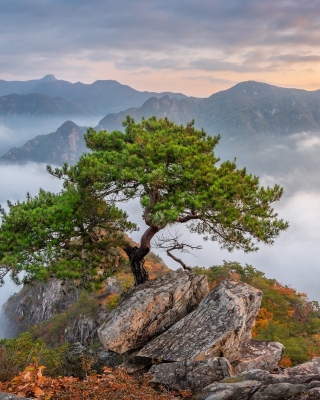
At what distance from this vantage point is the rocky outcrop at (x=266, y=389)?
821cm

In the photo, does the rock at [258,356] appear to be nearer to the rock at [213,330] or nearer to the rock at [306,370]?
the rock at [213,330]

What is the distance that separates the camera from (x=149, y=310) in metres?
13.6

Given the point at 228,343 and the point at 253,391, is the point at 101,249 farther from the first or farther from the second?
the point at 253,391

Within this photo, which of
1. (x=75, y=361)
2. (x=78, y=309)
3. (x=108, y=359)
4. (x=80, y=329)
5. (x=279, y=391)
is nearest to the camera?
(x=279, y=391)

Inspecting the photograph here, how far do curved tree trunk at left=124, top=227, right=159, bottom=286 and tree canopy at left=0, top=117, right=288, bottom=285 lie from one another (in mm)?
55

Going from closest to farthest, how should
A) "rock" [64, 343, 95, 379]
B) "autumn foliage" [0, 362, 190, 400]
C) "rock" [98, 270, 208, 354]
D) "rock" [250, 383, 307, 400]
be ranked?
1. "autumn foliage" [0, 362, 190, 400]
2. "rock" [250, 383, 307, 400]
3. "rock" [98, 270, 208, 354]
4. "rock" [64, 343, 95, 379]

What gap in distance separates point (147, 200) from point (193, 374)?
6.67m

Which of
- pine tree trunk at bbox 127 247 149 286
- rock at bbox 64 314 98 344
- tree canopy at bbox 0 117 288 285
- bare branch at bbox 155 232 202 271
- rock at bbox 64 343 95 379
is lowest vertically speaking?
rock at bbox 64 314 98 344

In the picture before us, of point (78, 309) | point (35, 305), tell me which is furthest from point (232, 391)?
point (35, 305)

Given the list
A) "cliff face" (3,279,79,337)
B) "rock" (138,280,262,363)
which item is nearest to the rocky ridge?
"rock" (138,280,262,363)

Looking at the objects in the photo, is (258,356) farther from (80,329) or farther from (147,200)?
(80,329)

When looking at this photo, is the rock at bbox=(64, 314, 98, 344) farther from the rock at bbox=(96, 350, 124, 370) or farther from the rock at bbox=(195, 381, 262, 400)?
the rock at bbox=(195, 381, 262, 400)

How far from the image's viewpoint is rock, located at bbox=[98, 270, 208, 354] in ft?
42.6

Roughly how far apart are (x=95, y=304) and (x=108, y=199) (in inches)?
950
